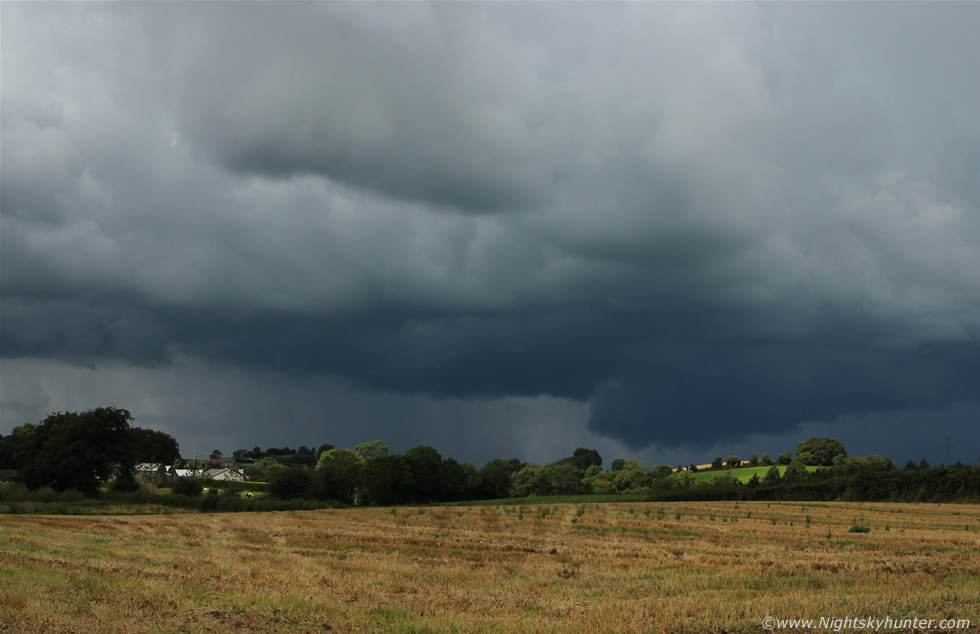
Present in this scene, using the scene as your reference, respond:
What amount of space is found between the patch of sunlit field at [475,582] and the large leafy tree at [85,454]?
53662 mm

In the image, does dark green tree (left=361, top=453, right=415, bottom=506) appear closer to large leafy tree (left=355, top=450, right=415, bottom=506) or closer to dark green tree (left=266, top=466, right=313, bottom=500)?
large leafy tree (left=355, top=450, right=415, bottom=506)

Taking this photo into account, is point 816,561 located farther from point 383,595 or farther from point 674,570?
point 383,595

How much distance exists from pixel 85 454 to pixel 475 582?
76.3 meters

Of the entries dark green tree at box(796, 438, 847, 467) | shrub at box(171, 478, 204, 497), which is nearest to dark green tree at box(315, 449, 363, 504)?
shrub at box(171, 478, 204, 497)

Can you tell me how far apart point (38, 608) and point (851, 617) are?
14.5m

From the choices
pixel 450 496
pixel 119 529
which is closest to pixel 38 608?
pixel 119 529

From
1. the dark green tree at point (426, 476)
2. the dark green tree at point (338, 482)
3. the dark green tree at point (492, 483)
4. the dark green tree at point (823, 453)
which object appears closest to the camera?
the dark green tree at point (338, 482)

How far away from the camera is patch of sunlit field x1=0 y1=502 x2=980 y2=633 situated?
39.2 feet

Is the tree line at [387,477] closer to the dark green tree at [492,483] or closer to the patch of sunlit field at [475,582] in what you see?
the dark green tree at [492,483]

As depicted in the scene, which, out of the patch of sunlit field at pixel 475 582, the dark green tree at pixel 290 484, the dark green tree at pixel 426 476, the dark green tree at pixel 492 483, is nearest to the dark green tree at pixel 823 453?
the dark green tree at pixel 492 483

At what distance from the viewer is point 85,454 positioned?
7744 centimetres

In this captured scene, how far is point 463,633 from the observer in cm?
1092

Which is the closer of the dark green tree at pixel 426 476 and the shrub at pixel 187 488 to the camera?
the shrub at pixel 187 488

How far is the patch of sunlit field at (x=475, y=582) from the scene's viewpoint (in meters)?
12.0
